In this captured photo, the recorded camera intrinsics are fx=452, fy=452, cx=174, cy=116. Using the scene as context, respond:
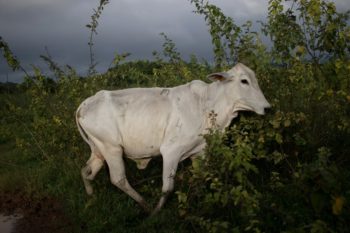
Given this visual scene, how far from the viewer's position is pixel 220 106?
4887mm

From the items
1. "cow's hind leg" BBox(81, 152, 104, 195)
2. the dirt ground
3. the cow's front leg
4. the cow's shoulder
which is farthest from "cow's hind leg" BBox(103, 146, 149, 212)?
the cow's shoulder

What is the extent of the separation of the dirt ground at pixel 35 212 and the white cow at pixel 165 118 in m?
0.83

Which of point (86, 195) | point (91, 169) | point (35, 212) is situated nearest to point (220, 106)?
point (91, 169)

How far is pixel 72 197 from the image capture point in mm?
5660

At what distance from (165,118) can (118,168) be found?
758 millimetres

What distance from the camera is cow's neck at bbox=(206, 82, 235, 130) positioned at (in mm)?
4852

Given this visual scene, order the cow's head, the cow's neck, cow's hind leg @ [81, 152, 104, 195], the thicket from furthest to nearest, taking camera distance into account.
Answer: cow's hind leg @ [81, 152, 104, 195], the cow's neck, the cow's head, the thicket

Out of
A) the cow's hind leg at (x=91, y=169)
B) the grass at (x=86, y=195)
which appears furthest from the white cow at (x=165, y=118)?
the cow's hind leg at (x=91, y=169)

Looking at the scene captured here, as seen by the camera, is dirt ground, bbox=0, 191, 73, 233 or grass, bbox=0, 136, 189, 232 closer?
grass, bbox=0, 136, 189, 232

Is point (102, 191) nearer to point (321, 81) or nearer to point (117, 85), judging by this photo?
point (321, 81)

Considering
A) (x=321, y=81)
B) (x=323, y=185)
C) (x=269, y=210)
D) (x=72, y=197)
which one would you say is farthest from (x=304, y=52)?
(x=72, y=197)

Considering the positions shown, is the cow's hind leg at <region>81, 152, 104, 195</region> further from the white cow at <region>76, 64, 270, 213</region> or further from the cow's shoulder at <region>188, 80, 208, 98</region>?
the cow's shoulder at <region>188, 80, 208, 98</region>

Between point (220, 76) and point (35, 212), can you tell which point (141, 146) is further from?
point (35, 212)

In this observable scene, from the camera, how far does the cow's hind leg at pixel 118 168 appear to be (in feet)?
16.1
